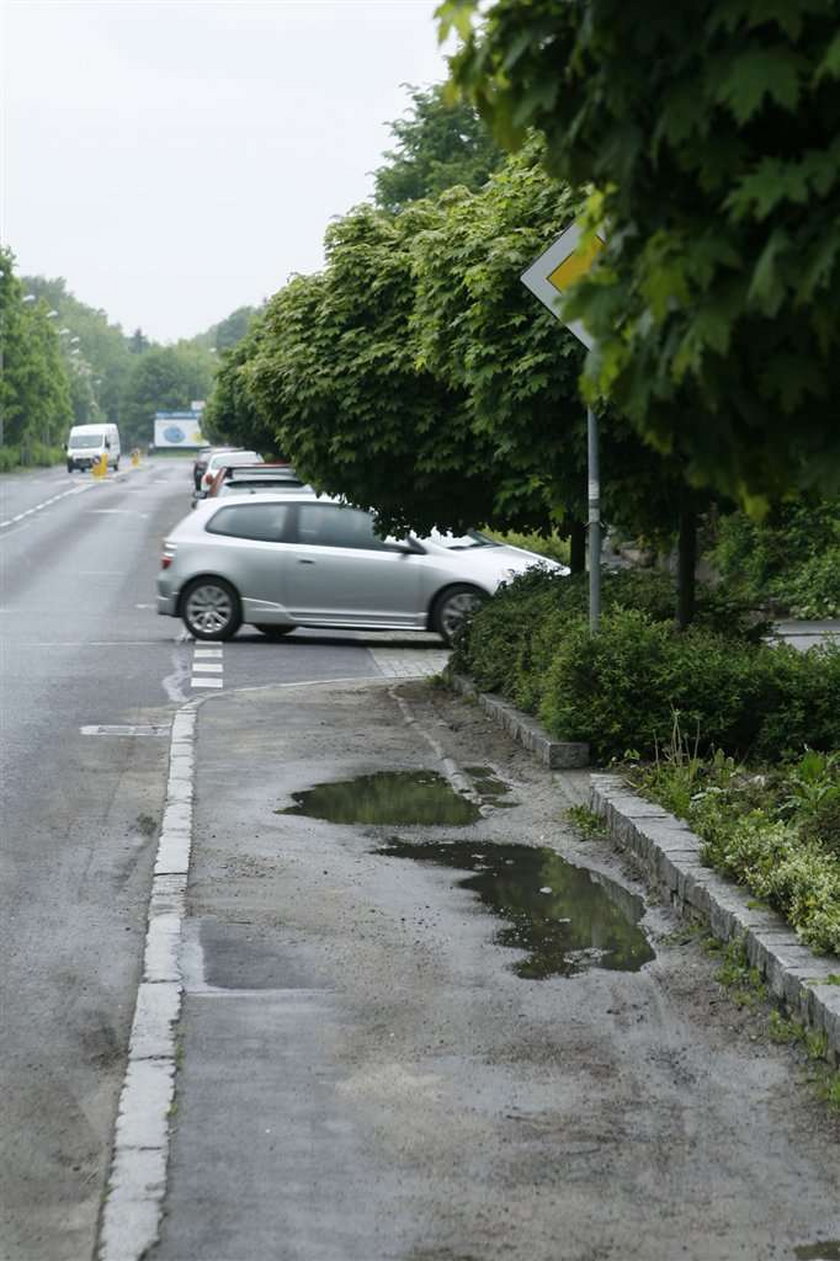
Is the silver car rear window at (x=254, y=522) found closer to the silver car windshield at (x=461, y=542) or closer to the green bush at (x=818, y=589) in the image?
the silver car windshield at (x=461, y=542)

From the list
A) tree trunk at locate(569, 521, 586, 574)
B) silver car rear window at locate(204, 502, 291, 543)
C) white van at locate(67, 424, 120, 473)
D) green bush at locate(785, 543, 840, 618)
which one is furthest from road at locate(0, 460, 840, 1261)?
white van at locate(67, 424, 120, 473)

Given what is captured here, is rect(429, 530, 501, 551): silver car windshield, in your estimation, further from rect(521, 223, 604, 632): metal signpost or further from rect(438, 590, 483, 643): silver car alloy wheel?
rect(521, 223, 604, 632): metal signpost

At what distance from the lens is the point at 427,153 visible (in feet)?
172

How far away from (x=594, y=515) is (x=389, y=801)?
7.01 ft

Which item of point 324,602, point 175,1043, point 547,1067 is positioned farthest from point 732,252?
point 324,602

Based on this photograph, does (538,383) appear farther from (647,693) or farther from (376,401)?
(376,401)

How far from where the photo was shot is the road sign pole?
12.2 m

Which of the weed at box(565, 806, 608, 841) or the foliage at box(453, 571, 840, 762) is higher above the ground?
the foliage at box(453, 571, 840, 762)

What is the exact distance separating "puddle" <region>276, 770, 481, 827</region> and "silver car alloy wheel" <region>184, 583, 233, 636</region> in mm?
10553

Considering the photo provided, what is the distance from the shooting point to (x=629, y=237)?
13.8ft

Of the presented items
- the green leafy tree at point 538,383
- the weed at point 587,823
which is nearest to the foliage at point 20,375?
the green leafy tree at point 538,383

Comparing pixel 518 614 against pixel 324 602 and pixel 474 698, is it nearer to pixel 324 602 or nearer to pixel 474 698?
pixel 474 698

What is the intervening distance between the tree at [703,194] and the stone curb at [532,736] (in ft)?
25.5

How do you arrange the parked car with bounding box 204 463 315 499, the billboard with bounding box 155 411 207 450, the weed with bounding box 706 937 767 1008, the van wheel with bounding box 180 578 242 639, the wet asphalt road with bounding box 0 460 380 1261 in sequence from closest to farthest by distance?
1. the wet asphalt road with bounding box 0 460 380 1261
2. the weed with bounding box 706 937 767 1008
3. the van wheel with bounding box 180 578 242 639
4. the parked car with bounding box 204 463 315 499
5. the billboard with bounding box 155 411 207 450
